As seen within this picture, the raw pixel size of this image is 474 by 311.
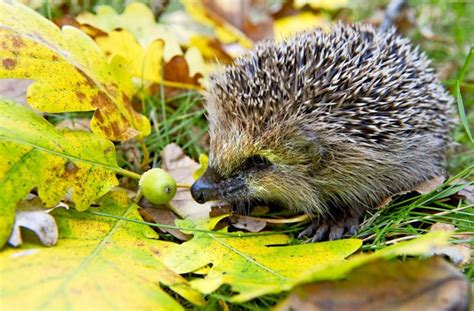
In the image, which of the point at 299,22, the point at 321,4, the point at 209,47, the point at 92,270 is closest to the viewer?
the point at 92,270

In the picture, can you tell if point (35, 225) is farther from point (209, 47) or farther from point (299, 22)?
point (299, 22)

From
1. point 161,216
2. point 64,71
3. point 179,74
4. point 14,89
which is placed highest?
point 64,71

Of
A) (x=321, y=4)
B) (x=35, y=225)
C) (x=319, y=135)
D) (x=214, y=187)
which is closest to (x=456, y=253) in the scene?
(x=319, y=135)

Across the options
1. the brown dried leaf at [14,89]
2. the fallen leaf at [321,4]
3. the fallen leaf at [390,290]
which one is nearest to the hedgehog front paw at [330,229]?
the fallen leaf at [390,290]

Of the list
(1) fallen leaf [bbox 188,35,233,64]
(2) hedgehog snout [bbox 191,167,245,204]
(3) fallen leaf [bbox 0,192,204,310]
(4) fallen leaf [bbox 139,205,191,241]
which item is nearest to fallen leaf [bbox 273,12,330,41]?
(1) fallen leaf [bbox 188,35,233,64]

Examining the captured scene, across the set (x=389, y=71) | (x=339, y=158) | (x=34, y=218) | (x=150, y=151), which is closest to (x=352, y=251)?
(x=339, y=158)
